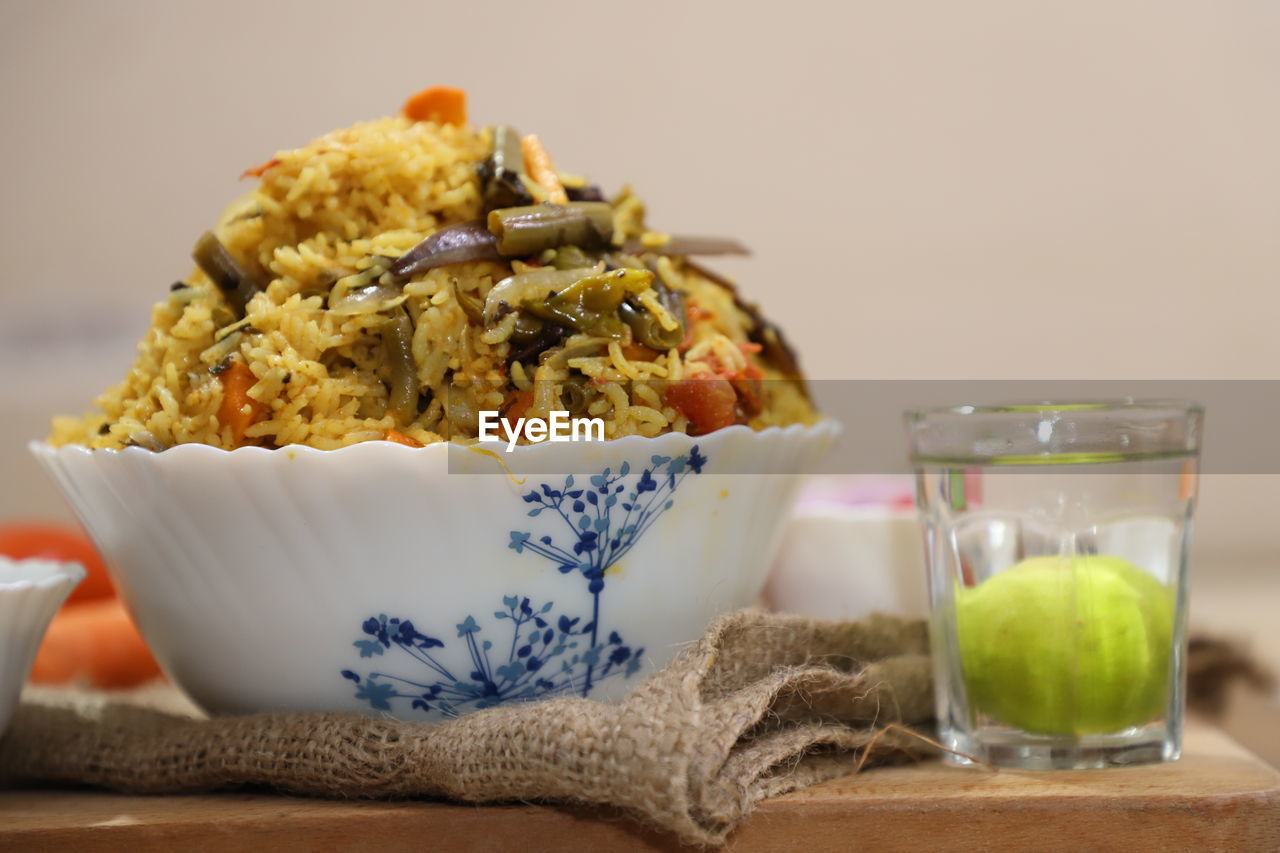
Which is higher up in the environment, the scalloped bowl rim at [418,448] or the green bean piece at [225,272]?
the green bean piece at [225,272]

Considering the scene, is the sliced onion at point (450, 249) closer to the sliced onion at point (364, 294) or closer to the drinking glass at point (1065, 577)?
the sliced onion at point (364, 294)

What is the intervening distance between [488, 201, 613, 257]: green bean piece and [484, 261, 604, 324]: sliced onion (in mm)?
31

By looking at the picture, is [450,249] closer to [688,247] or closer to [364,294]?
[364,294]

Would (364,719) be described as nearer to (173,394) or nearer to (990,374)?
(173,394)

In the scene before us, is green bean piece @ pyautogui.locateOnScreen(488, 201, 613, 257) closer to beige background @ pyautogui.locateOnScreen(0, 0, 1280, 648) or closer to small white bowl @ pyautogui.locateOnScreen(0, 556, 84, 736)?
small white bowl @ pyautogui.locateOnScreen(0, 556, 84, 736)

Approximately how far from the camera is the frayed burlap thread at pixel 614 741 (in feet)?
2.72

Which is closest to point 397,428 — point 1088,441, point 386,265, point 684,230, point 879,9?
point 386,265

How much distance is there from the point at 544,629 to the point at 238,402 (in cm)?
33

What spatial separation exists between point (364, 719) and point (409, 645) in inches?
2.8

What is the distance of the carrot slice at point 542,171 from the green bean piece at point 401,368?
0.22 meters

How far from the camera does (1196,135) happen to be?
2539mm

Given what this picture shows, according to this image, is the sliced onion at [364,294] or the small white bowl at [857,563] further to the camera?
the small white bowl at [857,563]

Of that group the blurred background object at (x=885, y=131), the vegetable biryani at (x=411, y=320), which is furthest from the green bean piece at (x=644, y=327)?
the blurred background object at (x=885, y=131)

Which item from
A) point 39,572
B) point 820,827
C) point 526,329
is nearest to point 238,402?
point 526,329
